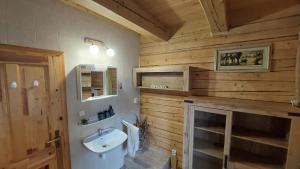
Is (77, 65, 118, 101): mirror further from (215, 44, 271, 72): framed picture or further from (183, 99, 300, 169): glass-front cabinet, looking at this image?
(215, 44, 271, 72): framed picture

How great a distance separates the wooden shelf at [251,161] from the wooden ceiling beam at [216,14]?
1.70 meters

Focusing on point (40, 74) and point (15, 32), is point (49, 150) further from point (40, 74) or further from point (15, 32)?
point (15, 32)

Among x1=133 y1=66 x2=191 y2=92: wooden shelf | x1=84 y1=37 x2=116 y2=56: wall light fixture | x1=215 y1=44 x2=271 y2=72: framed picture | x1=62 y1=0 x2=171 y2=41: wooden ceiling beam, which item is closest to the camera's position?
x1=62 y1=0 x2=171 y2=41: wooden ceiling beam

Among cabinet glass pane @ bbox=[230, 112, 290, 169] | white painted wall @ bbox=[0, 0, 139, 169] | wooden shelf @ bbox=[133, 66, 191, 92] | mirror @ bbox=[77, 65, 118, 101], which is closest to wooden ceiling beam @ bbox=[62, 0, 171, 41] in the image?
white painted wall @ bbox=[0, 0, 139, 169]

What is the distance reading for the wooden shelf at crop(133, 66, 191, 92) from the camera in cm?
222

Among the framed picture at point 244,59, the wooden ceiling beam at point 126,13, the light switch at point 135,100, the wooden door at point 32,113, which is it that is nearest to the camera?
the wooden door at point 32,113

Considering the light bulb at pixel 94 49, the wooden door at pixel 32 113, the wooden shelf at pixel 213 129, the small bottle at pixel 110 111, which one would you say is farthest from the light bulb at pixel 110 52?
the wooden shelf at pixel 213 129

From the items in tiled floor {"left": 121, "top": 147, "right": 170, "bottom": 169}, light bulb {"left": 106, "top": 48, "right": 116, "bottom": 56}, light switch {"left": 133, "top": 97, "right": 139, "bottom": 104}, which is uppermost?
light bulb {"left": 106, "top": 48, "right": 116, "bottom": 56}

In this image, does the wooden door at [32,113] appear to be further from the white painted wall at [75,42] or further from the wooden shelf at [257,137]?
the wooden shelf at [257,137]

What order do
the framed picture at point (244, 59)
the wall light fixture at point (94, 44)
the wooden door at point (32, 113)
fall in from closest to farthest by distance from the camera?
the wooden door at point (32, 113) < the framed picture at point (244, 59) < the wall light fixture at point (94, 44)

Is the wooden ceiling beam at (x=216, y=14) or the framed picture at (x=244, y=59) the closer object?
the wooden ceiling beam at (x=216, y=14)

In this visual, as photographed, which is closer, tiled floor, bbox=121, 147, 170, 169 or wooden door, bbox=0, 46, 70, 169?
wooden door, bbox=0, 46, 70, 169

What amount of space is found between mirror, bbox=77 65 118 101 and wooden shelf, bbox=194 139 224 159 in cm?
151

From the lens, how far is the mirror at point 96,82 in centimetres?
192
